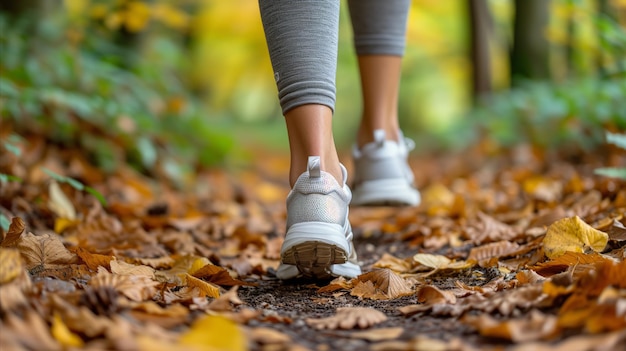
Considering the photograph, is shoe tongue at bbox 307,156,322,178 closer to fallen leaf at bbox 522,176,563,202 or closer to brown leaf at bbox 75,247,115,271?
brown leaf at bbox 75,247,115,271

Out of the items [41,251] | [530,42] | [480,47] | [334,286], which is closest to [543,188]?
[334,286]

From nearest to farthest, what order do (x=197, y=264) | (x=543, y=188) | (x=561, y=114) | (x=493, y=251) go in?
(x=197, y=264), (x=493, y=251), (x=543, y=188), (x=561, y=114)

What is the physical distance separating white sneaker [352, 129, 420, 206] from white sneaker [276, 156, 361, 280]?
23.6 inches

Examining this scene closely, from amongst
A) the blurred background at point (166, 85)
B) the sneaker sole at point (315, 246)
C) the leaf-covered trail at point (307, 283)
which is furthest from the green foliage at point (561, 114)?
the sneaker sole at point (315, 246)

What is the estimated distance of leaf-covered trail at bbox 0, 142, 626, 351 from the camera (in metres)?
0.92

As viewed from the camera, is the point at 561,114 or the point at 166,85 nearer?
the point at 561,114

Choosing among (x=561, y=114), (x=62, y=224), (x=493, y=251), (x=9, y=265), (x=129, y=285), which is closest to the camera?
(x=9, y=265)

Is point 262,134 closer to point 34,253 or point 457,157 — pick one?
point 457,157

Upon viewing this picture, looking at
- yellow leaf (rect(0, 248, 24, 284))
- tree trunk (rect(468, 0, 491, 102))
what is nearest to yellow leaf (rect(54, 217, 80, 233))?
yellow leaf (rect(0, 248, 24, 284))

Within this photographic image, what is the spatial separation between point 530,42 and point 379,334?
18.8ft

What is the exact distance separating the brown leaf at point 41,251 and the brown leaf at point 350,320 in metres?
0.64

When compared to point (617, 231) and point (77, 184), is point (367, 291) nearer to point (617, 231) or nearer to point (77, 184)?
point (617, 231)

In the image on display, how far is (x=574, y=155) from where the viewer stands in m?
3.61

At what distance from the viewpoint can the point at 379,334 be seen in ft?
3.38
